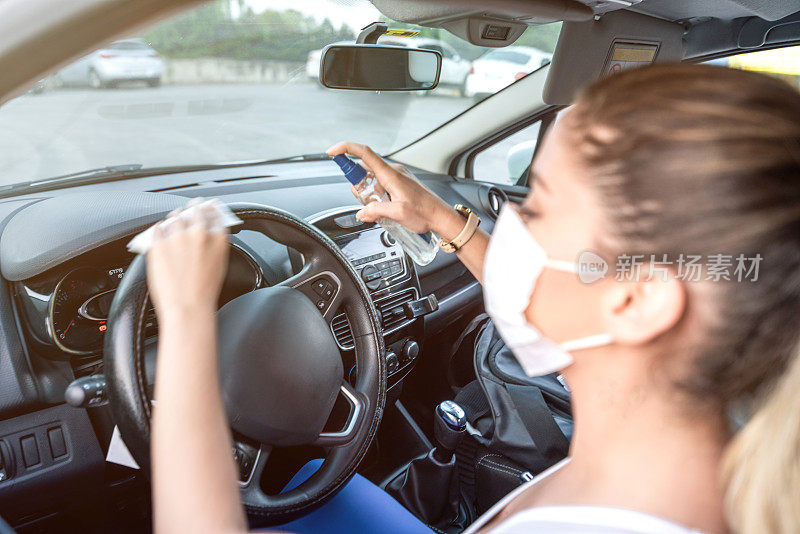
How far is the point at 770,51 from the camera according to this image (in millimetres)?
2643

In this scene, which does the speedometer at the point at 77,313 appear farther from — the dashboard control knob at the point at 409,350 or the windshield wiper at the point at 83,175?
the dashboard control knob at the point at 409,350

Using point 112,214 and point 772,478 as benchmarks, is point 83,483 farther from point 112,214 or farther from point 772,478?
point 772,478

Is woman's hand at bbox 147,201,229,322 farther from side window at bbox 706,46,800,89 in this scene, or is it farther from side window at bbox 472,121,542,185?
side window at bbox 472,121,542,185

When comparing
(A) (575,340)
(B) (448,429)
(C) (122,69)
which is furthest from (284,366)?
(C) (122,69)

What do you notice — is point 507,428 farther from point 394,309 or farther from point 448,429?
point 394,309

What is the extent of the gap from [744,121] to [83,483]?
5.78ft

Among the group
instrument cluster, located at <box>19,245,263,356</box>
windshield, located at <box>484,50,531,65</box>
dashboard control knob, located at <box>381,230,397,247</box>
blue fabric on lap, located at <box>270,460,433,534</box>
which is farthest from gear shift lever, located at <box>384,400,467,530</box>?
windshield, located at <box>484,50,531,65</box>

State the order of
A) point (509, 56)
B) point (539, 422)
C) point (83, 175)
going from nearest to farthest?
point (539, 422), point (83, 175), point (509, 56)

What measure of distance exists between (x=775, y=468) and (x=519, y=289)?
1.48 feet

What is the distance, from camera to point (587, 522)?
2.97 feet

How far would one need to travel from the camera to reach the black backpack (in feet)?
6.66

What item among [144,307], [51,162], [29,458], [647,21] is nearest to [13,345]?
[29,458]

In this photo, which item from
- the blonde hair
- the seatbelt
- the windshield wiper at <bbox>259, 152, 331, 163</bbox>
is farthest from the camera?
the windshield wiper at <bbox>259, 152, 331, 163</bbox>

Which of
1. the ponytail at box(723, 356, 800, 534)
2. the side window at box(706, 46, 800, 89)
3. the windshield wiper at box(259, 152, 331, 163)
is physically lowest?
the windshield wiper at box(259, 152, 331, 163)
